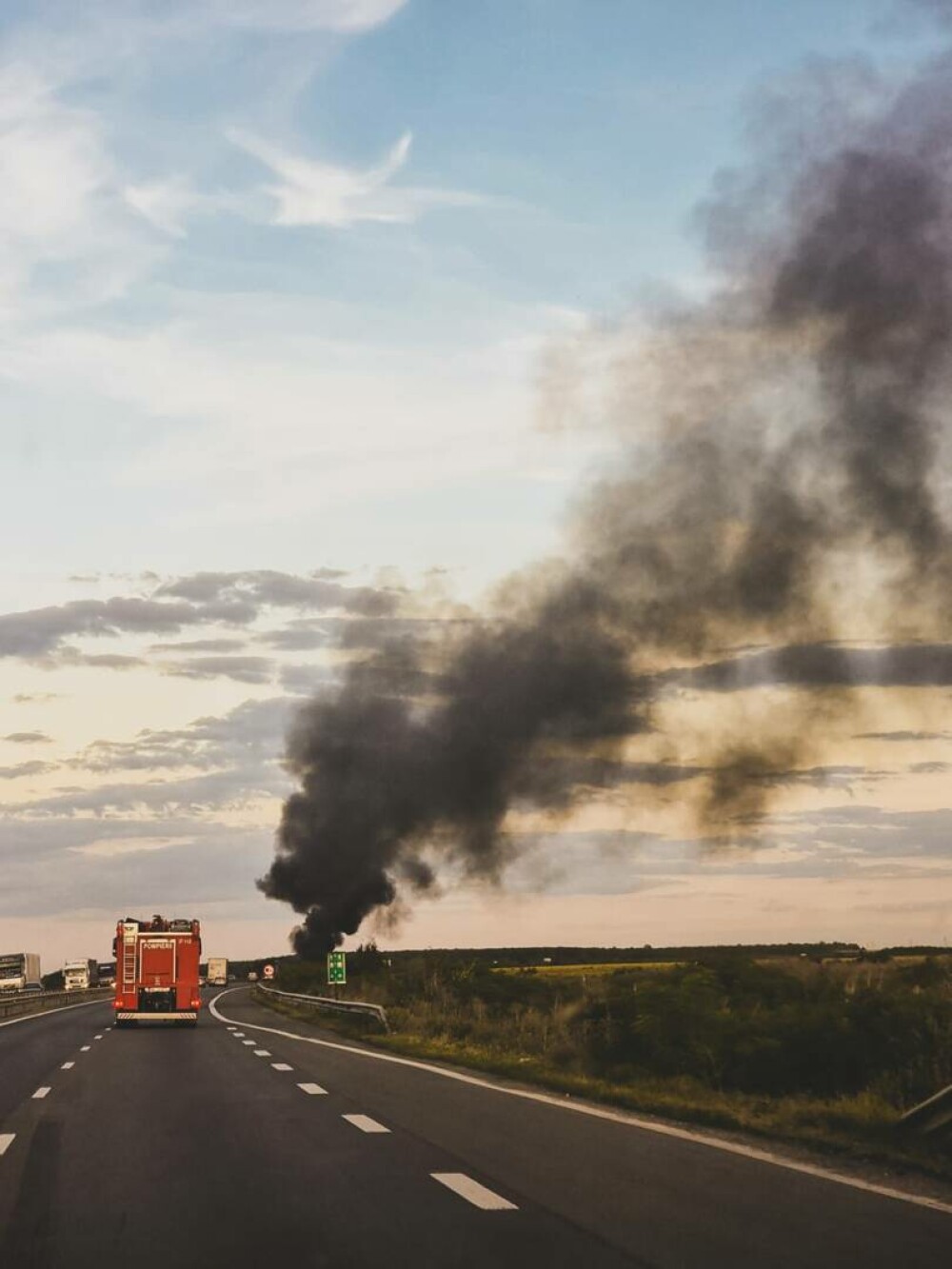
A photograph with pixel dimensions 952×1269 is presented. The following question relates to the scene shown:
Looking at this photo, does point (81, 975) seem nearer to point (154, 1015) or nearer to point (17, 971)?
point (17, 971)

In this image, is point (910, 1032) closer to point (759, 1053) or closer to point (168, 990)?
point (759, 1053)

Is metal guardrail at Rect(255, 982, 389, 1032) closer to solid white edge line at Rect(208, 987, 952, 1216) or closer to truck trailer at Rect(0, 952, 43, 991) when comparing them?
solid white edge line at Rect(208, 987, 952, 1216)

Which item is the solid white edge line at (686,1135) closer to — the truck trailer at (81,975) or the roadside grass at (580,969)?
the roadside grass at (580,969)

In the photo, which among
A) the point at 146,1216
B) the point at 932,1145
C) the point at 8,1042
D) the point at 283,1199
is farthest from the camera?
the point at 8,1042

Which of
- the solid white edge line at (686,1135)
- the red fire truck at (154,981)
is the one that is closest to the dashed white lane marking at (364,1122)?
the solid white edge line at (686,1135)

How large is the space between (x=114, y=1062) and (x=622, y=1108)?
12196mm

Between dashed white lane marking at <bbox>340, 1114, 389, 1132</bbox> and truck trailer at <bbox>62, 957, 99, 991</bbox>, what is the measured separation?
96.4 m

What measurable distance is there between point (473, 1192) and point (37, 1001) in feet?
210

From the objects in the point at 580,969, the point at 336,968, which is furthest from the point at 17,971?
the point at 336,968

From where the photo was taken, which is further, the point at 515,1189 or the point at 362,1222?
the point at 515,1189

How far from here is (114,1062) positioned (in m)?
25.5

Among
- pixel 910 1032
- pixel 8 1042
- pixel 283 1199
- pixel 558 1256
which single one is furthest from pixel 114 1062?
pixel 558 1256

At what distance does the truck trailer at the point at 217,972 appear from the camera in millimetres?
119438

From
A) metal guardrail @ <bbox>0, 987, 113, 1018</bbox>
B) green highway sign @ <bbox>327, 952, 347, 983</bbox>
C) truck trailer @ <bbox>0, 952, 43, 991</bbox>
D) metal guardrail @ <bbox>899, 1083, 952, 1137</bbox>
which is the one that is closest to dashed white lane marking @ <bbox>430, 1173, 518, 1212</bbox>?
metal guardrail @ <bbox>899, 1083, 952, 1137</bbox>
